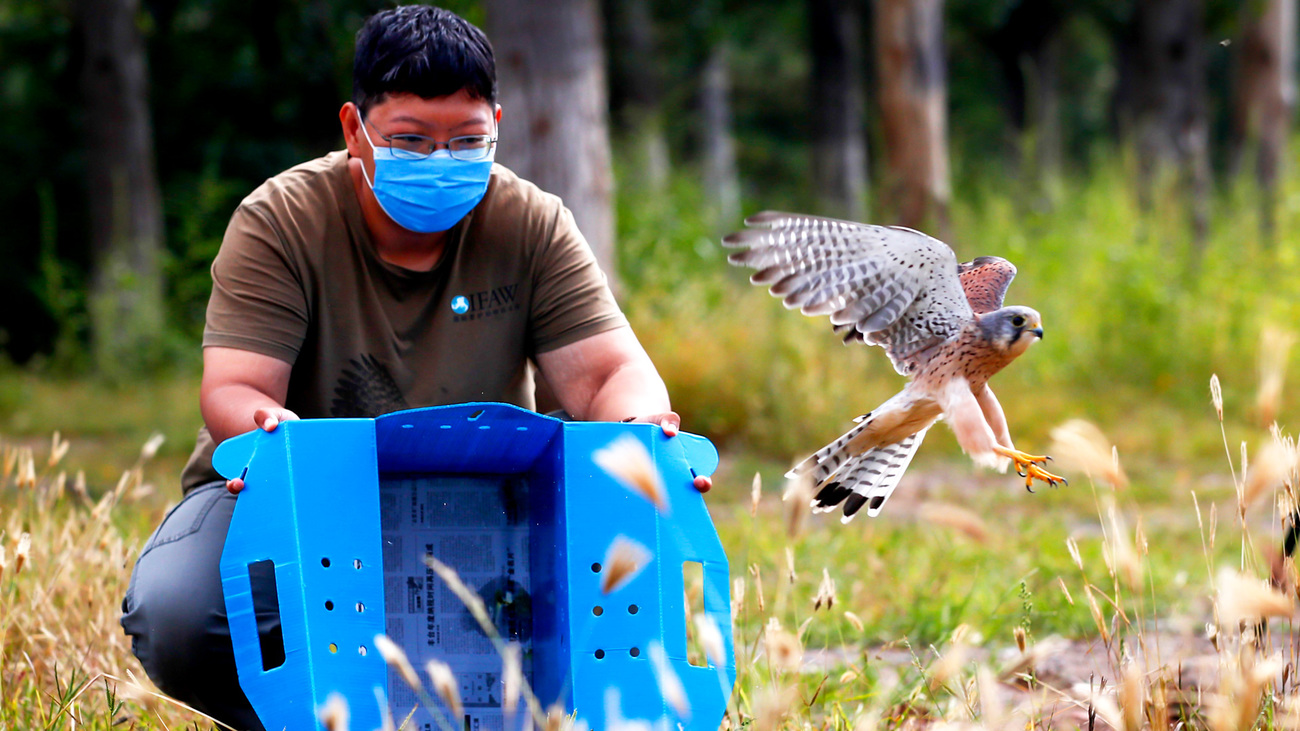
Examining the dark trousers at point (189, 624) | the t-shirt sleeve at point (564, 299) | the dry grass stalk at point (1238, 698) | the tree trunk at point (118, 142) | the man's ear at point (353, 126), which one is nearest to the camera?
the dry grass stalk at point (1238, 698)

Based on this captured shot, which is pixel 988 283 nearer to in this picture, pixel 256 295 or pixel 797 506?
pixel 797 506

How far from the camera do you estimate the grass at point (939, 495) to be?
2215 mm

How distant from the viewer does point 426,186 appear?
7.81 feet

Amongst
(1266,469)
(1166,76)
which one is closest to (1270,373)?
(1266,469)

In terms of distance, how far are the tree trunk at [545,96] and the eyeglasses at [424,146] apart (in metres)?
3.29

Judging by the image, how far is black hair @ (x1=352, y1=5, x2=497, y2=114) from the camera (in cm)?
230

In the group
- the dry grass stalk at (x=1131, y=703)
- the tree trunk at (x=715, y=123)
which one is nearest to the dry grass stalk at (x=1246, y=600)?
the dry grass stalk at (x=1131, y=703)

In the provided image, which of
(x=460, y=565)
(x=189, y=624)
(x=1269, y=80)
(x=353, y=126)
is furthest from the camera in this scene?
(x=1269, y=80)

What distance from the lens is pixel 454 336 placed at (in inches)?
101

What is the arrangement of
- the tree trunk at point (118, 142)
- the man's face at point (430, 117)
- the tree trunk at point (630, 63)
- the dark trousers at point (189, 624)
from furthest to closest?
the tree trunk at point (630, 63) → the tree trunk at point (118, 142) → the man's face at point (430, 117) → the dark trousers at point (189, 624)

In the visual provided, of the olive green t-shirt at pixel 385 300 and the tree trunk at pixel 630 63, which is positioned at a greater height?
the tree trunk at pixel 630 63

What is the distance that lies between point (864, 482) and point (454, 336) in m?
0.96

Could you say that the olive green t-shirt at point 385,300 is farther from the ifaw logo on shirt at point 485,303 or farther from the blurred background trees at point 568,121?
the blurred background trees at point 568,121

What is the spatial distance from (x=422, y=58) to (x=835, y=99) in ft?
46.1
